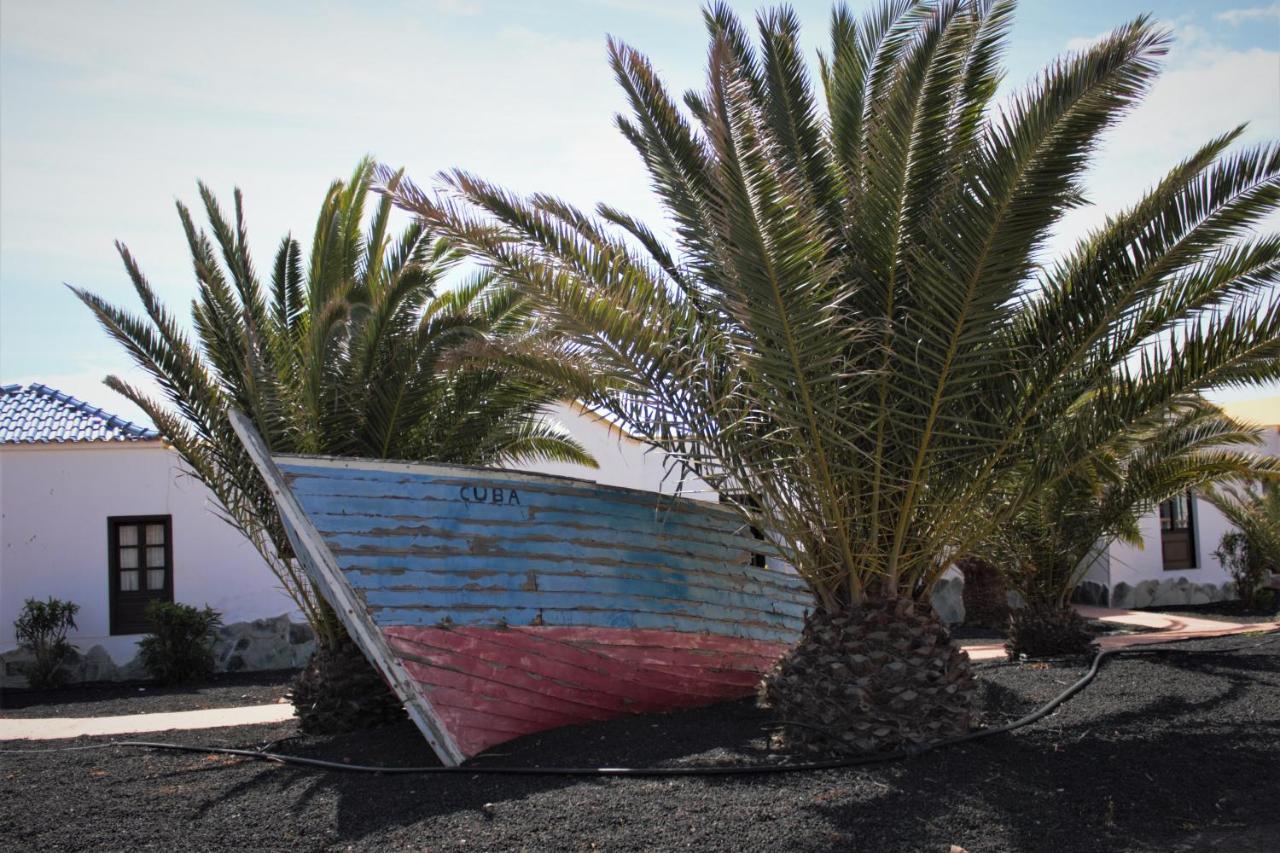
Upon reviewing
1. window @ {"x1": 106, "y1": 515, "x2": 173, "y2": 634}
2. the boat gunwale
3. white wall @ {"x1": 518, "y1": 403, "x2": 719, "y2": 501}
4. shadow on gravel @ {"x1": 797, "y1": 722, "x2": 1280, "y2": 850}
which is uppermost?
white wall @ {"x1": 518, "y1": 403, "x2": 719, "y2": 501}

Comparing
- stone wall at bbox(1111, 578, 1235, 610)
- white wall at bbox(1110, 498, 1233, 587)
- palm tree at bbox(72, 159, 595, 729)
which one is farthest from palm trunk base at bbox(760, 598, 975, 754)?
white wall at bbox(1110, 498, 1233, 587)

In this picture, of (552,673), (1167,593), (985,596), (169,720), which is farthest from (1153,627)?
(169,720)

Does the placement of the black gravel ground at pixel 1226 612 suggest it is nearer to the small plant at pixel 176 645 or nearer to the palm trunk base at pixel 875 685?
the palm trunk base at pixel 875 685

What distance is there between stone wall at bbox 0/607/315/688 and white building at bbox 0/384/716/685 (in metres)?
0.01

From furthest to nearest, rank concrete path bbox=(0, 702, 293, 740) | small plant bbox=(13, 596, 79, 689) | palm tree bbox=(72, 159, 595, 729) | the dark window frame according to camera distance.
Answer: the dark window frame < small plant bbox=(13, 596, 79, 689) < concrete path bbox=(0, 702, 293, 740) < palm tree bbox=(72, 159, 595, 729)

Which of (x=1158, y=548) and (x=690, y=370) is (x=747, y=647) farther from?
(x=1158, y=548)

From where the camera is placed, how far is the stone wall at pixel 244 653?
42.5 feet

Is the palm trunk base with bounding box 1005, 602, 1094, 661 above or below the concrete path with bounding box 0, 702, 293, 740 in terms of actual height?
above

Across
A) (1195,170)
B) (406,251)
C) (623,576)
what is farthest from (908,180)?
(406,251)

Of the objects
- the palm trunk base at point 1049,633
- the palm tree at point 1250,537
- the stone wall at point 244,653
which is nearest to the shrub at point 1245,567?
the palm tree at point 1250,537

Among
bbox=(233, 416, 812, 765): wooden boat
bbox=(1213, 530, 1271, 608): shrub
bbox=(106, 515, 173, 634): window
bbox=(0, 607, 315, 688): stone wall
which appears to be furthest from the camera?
bbox=(1213, 530, 1271, 608): shrub

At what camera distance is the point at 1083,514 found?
10039mm

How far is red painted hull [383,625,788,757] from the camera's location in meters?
6.34

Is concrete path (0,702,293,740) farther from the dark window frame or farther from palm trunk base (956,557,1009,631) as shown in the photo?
the dark window frame
